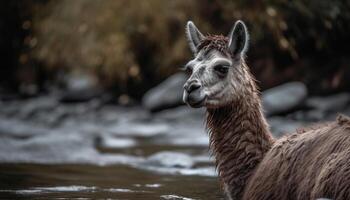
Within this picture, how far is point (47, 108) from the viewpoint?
910 inches

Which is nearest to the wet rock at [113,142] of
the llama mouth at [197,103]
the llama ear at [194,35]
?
the llama ear at [194,35]

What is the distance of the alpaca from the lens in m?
6.57

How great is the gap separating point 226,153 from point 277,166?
2.36 feet

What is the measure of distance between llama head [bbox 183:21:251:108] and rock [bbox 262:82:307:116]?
36.5ft

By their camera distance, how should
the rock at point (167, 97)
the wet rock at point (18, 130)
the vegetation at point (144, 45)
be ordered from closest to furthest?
the wet rock at point (18, 130), the vegetation at point (144, 45), the rock at point (167, 97)

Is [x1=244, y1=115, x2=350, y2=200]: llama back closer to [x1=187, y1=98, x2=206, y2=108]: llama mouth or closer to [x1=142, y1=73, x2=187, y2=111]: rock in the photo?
[x1=187, y1=98, x2=206, y2=108]: llama mouth

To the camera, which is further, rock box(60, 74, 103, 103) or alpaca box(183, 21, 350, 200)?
rock box(60, 74, 103, 103)

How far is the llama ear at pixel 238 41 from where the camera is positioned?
7328 millimetres

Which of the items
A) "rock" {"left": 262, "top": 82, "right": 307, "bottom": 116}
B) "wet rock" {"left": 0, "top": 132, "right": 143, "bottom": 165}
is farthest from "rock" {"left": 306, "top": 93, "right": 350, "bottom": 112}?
"wet rock" {"left": 0, "top": 132, "right": 143, "bottom": 165}

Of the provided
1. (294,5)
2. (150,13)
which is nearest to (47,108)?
(150,13)

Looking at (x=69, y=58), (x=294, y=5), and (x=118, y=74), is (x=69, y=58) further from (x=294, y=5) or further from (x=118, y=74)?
(x=294, y=5)

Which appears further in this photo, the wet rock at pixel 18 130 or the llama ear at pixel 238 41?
the wet rock at pixel 18 130

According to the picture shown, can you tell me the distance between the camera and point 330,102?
62.6 ft

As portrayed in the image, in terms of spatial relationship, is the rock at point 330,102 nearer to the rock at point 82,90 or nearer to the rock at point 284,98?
the rock at point 284,98
